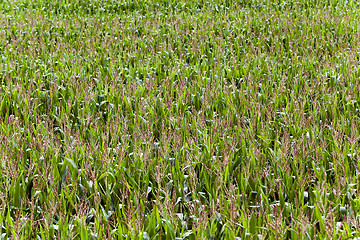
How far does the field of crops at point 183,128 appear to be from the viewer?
258 cm

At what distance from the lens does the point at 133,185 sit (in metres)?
3.06

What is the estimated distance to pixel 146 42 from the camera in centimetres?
782

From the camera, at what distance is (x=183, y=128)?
3.91 metres

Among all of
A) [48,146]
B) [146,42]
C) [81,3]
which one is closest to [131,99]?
[48,146]

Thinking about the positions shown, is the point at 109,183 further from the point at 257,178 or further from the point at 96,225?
the point at 257,178

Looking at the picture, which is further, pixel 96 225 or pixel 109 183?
pixel 109 183

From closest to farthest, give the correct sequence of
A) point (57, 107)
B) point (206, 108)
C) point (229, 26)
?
point (206, 108), point (57, 107), point (229, 26)

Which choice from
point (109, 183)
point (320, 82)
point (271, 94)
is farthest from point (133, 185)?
point (320, 82)

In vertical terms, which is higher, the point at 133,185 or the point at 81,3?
the point at 81,3

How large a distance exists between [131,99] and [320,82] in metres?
2.49

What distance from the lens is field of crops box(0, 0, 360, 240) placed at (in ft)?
8.47

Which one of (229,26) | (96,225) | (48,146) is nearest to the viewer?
(96,225)

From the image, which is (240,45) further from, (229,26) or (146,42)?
(146,42)

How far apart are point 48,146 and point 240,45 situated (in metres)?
5.07
